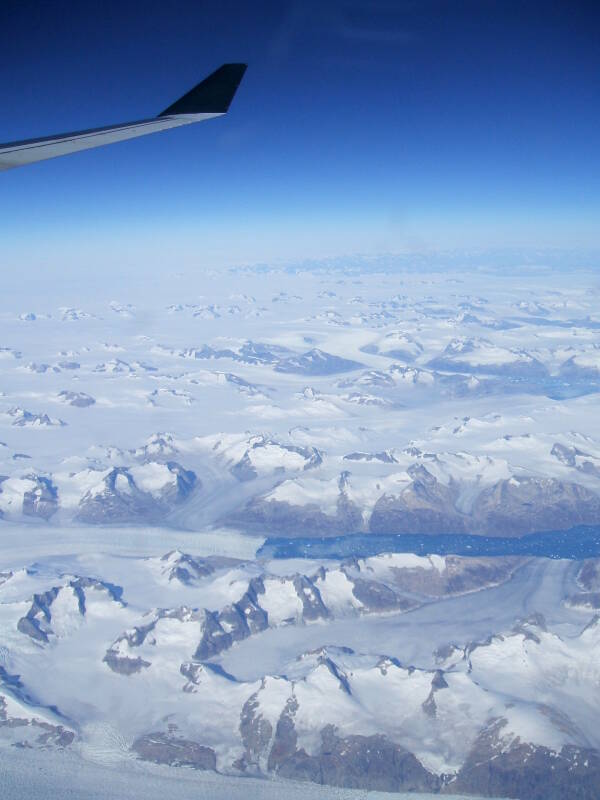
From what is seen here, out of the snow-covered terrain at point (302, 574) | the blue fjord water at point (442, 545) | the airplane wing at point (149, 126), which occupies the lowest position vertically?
the blue fjord water at point (442, 545)

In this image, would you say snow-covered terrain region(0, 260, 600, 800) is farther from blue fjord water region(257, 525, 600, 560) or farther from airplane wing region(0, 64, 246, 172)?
airplane wing region(0, 64, 246, 172)

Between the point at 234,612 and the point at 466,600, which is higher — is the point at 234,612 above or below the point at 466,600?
above

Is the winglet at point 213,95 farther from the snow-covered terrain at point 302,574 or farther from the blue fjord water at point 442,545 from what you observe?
the blue fjord water at point 442,545

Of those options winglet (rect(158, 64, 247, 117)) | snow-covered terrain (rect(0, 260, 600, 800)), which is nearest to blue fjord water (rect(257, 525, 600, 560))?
snow-covered terrain (rect(0, 260, 600, 800))

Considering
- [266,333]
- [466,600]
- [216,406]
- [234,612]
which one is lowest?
[466,600]

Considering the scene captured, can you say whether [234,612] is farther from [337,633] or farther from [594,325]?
[594,325]

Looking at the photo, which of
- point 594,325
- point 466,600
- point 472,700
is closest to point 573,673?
point 472,700

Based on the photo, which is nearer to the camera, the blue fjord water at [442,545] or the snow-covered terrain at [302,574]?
the snow-covered terrain at [302,574]

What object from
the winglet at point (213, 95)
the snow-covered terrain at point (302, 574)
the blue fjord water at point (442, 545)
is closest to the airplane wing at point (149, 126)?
the winglet at point (213, 95)
